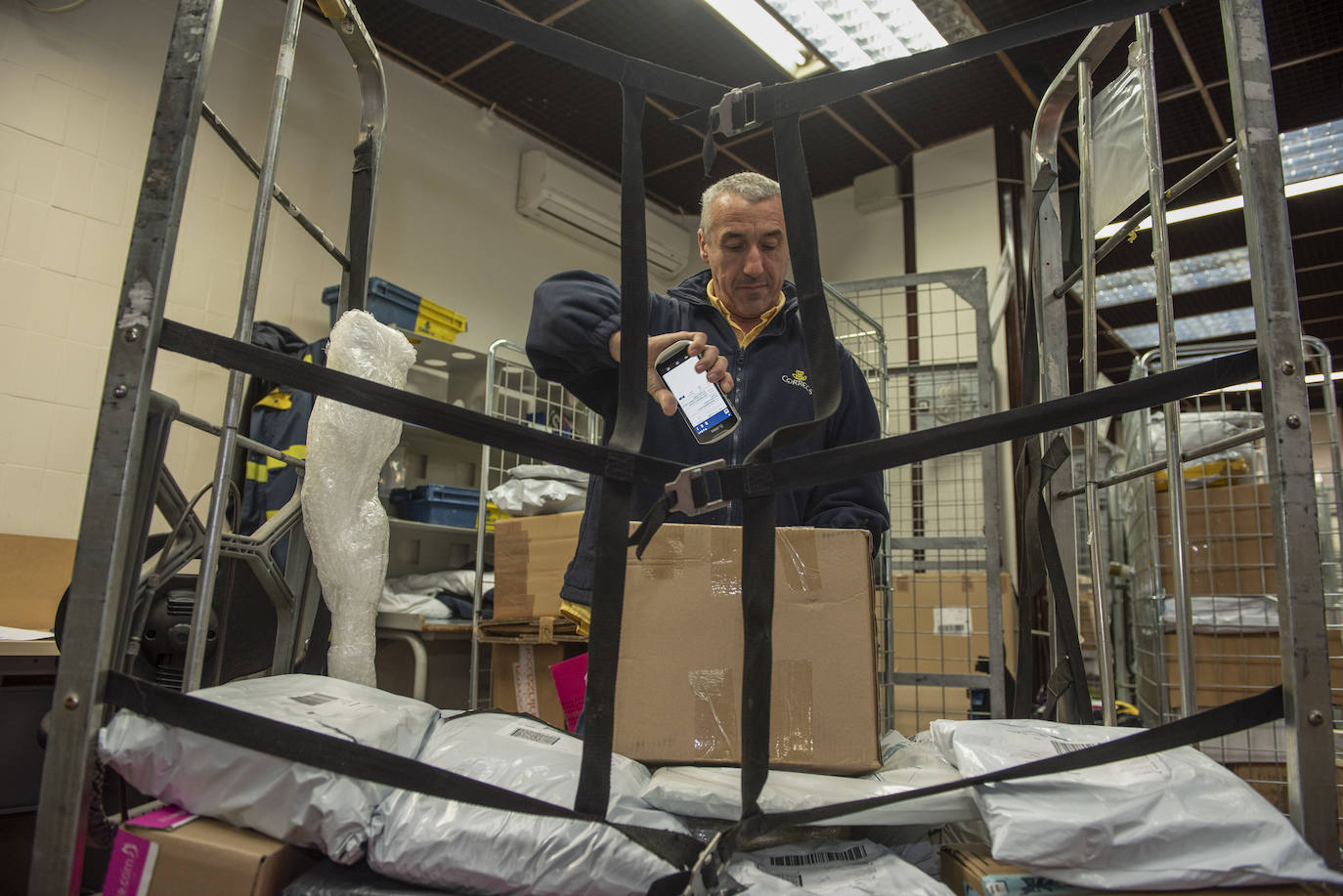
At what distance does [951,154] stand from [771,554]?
182 inches

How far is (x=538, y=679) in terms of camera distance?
287 cm

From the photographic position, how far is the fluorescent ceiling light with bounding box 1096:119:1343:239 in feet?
14.2

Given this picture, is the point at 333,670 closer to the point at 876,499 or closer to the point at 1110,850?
the point at 876,499

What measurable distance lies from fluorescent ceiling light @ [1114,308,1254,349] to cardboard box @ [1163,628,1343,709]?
4.75 m

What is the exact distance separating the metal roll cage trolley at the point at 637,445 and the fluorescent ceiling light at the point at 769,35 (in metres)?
3.17

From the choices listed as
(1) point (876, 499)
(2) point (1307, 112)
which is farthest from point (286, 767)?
(2) point (1307, 112)

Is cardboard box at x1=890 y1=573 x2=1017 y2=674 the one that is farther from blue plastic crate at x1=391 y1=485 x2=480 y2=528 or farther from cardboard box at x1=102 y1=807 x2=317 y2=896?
cardboard box at x1=102 y1=807 x2=317 y2=896

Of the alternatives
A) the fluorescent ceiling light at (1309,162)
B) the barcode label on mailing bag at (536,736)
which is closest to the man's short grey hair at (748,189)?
the barcode label on mailing bag at (536,736)

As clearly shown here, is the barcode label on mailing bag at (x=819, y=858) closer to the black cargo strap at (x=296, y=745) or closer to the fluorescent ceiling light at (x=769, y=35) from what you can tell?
the black cargo strap at (x=296, y=745)

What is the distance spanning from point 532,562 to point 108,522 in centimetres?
214

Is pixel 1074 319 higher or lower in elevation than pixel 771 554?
higher

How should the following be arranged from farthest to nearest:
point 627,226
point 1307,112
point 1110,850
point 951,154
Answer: point 951,154 → point 1307,112 → point 627,226 → point 1110,850

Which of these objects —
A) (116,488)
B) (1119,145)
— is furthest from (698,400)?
(1119,145)

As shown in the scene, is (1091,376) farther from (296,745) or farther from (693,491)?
(296,745)
